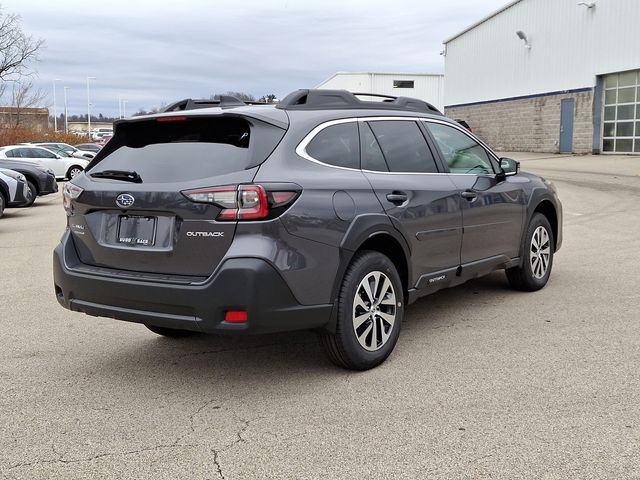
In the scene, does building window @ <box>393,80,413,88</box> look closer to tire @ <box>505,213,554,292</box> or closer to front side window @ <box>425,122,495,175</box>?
tire @ <box>505,213,554,292</box>

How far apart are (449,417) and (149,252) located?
6.50 ft

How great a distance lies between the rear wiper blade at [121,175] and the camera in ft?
13.6

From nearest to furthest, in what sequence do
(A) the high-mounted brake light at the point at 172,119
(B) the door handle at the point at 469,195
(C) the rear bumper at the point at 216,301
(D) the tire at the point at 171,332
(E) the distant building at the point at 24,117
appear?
(C) the rear bumper at the point at 216,301, (A) the high-mounted brake light at the point at 172,119, (D) the tire at the point at 171,332, (B) the door handle at the point at 469,195, (E) the distant building at the point at 24,117

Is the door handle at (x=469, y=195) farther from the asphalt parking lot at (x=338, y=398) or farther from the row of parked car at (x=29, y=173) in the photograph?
the row of parked car at (x=29, y=173)

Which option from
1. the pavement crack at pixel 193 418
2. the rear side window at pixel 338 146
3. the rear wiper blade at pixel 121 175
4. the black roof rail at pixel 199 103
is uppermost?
the black roof rail at pixel 199 103

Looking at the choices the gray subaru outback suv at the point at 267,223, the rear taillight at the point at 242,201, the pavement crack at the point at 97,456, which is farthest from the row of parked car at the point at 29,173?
the pavement crack at the point at 97,456

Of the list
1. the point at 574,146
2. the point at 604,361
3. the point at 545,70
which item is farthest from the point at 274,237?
the point at 545,70

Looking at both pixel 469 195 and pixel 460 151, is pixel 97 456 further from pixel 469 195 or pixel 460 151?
pixel 460 151

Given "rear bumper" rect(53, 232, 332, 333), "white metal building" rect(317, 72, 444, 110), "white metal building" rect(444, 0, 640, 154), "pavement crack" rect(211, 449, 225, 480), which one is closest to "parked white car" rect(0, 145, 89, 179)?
"rear bumper" rect(53, 232, 332, 333)

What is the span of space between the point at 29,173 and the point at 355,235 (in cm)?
1512

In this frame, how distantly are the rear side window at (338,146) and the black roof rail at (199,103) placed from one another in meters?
0.70

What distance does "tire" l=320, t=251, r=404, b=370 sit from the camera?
4152mm

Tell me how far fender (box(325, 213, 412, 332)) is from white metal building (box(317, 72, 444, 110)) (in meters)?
68.9

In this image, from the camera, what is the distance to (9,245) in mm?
10562
